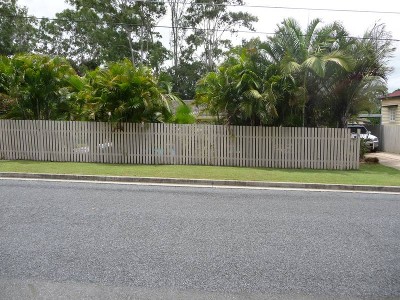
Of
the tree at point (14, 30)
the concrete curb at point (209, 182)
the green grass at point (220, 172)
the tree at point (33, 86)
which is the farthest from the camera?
the tree at point (14, 30)

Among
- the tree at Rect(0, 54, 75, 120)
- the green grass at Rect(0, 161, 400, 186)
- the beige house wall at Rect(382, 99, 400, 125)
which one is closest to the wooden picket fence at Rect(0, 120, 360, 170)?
the green grass at Rect(0, 161, 400, 186)

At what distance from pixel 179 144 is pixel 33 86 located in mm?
6489

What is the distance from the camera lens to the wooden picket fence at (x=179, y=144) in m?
14.1

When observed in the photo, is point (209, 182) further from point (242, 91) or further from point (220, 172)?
point (242, 91)

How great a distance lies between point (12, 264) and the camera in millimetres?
4480

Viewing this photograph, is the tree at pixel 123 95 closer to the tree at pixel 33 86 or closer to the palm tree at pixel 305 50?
the tree at pixel 33 86

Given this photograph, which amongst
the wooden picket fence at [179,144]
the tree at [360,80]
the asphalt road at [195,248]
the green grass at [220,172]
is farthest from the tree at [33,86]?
the tree at [360,80]

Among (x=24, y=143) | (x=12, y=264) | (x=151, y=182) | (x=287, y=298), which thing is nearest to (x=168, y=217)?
(x=12, y=264)

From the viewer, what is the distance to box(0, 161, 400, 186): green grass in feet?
37.4

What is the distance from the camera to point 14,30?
38844 millimetres

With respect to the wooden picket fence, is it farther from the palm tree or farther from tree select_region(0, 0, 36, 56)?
tree select_region(0, 0, 36, 56)

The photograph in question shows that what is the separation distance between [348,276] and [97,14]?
111ft

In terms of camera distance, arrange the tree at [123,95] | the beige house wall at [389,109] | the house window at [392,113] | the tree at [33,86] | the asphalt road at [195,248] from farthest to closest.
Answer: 1. the house window at [392,113]
2. the beige house wall at [389,109]
3. the tree at [33,86]
4. the tree at [123,95]
5. the asphalt road at [195,248]

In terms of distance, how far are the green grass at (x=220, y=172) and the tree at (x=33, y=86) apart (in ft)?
9.54
